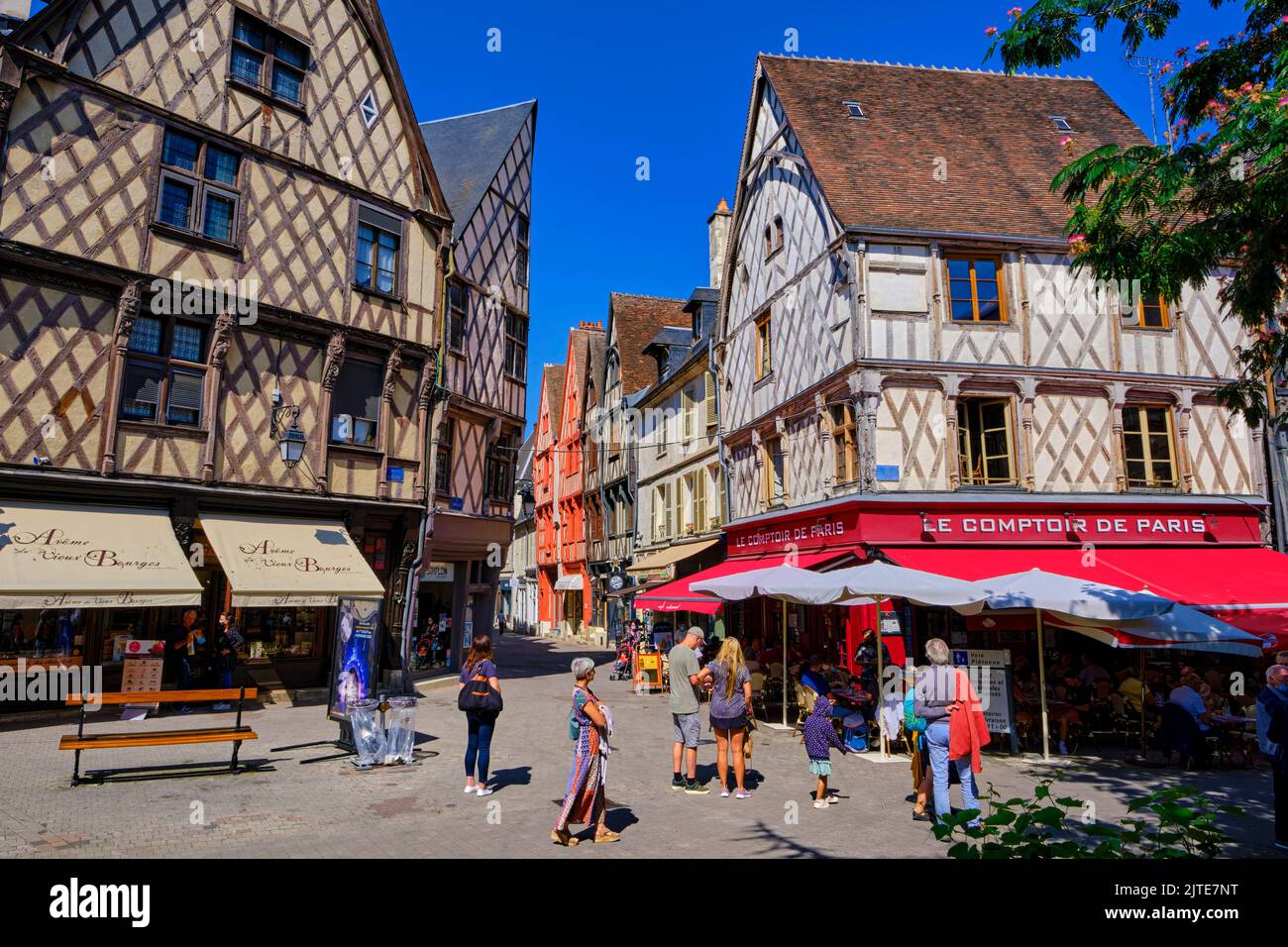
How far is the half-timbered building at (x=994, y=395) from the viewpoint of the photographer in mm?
14047

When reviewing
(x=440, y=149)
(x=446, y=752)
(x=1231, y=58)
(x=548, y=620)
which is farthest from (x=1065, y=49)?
(x=548, y=620)

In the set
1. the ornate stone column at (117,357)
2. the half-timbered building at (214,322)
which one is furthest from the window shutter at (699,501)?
the ornate stone column at (117,357)

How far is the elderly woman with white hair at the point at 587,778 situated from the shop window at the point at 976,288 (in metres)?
11.1

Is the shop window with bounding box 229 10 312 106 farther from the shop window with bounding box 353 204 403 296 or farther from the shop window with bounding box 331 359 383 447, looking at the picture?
the shop window with bounding box 331 359 383 447

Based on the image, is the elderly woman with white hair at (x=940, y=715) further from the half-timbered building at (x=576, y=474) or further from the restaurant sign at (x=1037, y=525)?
the half-timbered building at (x=576, y=474)

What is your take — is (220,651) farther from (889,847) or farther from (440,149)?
(440,149)

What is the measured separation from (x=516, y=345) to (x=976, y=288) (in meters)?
11.1

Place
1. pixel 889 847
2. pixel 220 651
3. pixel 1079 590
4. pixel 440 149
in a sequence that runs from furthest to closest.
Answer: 1. pixel 440 149
2. pixel 220 651
3. pixel 1079 590
4. pixel 889 847

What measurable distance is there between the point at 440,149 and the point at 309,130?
27.5 ft

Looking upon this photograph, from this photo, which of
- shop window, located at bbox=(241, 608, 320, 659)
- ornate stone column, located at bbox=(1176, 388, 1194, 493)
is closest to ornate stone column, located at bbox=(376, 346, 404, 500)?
shop window, located at bbox=(241, 608, 320, 659)

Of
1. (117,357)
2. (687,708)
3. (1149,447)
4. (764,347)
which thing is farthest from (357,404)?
(1149,447)

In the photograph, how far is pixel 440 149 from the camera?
2295cm

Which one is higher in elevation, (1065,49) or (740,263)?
(740,263)
